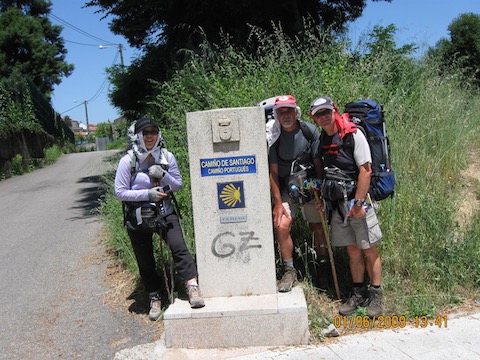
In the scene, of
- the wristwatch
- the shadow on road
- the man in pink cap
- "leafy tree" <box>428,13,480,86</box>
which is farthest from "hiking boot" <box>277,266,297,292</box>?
"leafy tree" <box>428,13,480,86</box>

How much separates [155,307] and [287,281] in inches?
47.7

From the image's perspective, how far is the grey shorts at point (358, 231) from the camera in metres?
3.53

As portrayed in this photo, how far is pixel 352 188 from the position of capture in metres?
3.47

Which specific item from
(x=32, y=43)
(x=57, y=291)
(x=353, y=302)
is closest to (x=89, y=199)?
(x=57, y=291)

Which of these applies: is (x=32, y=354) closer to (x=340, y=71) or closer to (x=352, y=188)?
(x=352, y=188)

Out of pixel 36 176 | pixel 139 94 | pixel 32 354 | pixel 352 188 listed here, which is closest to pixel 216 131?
pixel 352 188

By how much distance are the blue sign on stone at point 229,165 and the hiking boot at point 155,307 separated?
128 cm

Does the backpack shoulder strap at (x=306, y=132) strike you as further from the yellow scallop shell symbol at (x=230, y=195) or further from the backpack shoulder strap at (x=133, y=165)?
the backpack shoulder strap at (x=133, y=165)

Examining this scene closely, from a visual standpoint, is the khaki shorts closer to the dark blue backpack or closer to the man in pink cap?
the man in pink cap

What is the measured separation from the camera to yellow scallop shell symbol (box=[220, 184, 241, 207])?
145 inches

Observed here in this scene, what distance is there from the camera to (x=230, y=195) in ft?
12.1

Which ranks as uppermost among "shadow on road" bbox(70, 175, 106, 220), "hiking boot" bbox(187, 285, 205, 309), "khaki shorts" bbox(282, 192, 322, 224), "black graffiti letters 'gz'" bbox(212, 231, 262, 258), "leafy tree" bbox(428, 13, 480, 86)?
"leafy tree" bbox(428, 13, 480, 86)

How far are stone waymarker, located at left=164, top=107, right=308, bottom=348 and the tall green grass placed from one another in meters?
0.96

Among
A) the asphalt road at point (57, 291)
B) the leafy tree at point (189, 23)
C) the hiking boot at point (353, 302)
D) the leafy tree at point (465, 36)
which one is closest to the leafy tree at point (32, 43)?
the leafy tree at point (189, 23)
